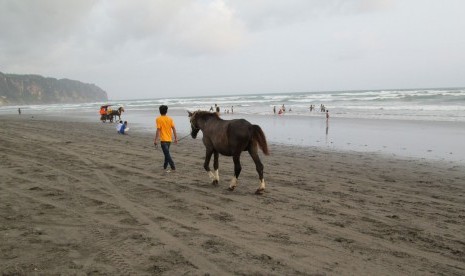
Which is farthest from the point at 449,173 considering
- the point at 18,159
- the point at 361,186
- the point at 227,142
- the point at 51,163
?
the point at 18,159

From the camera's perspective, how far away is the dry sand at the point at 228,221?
4.17 meters

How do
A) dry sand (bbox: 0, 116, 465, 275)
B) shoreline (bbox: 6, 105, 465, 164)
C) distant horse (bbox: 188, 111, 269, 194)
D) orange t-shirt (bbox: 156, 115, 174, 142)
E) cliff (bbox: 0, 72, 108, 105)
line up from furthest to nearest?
cliff (bbox: 0, 72, 108, 105), shoreline (bbox: 6, 105, 465, 164), orange t-shirt (bbox: 156, 115, 174, 142), distant horse (bbox: 188, 111, 269, 194), dry sand (bbox: 0, 116, 465, 275)

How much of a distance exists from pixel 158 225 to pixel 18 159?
8050 millimetres

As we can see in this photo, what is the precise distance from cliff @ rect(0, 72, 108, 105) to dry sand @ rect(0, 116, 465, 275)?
136722 millimetres

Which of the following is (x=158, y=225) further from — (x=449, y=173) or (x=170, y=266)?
(x=449, y=173)

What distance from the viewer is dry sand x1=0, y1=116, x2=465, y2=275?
417 cm

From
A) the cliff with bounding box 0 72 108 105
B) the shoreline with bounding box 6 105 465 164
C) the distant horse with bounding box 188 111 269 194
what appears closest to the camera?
the distant horse with bounding box 188 111 269 194

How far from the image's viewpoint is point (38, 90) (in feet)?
496

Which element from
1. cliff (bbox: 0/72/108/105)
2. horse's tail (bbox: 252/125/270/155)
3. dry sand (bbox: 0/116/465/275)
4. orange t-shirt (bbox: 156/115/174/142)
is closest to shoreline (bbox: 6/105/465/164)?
dry sand (bbox: 0/116/465/275)

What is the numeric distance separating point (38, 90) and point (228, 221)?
6704 inches

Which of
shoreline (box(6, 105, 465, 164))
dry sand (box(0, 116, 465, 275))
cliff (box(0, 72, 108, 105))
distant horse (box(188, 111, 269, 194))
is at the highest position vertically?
cliff (box(0, 72, 108, 105))

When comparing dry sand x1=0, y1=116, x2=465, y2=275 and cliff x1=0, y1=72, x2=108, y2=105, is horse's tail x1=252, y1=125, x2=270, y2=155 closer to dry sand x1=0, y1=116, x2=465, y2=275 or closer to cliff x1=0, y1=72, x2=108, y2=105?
dry sand x1=0, y1=116, x2=465, y2=275

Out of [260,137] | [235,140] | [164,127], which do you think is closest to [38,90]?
[164,127]

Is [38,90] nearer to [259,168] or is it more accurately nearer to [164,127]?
[164,127]
